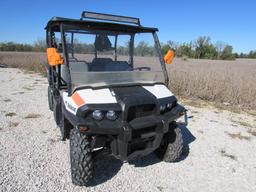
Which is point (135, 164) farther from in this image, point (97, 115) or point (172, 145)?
point (97, 115)

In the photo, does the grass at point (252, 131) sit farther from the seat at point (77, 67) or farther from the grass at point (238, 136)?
the seat at point (77, 67)

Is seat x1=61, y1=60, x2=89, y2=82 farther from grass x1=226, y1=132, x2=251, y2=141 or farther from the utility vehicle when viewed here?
grass x1=226, y1=132, x2=251, y2=141

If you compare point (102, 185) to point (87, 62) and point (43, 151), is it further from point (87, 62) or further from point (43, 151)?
point (87, 62)

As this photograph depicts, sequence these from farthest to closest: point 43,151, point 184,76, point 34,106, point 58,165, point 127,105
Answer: point 184,76, point 34,106, point 43,151, point 58,165, point 127,105

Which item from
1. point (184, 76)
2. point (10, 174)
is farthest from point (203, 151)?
point (184, 76)

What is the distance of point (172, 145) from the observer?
11.1 feet

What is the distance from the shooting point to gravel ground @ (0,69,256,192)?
298 cm

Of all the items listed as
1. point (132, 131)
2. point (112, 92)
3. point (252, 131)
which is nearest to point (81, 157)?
point (132, 131)

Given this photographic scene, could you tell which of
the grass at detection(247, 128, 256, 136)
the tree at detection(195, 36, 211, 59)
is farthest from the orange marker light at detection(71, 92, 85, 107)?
the tree at detection(195, 36, 211, 59)

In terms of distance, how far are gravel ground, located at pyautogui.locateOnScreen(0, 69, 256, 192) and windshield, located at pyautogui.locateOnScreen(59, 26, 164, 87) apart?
3.77ft

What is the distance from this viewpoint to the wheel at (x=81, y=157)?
2.72 meters

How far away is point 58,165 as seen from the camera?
3342mm

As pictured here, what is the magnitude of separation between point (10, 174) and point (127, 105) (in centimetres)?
181

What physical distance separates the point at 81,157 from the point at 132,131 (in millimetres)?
653
